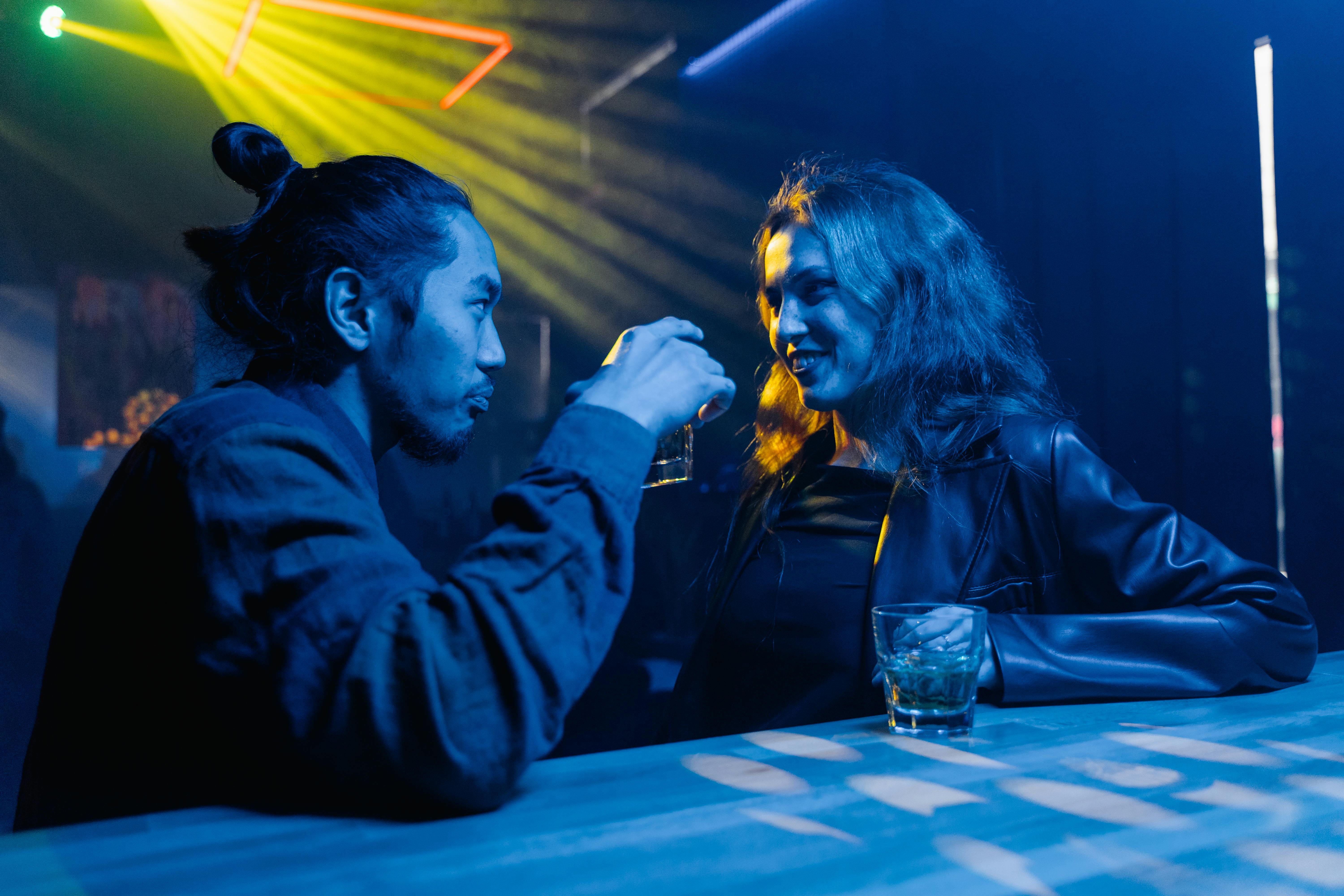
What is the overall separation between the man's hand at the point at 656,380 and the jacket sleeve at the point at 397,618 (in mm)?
71

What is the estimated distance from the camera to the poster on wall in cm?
270

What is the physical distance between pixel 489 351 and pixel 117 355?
2.30 meters

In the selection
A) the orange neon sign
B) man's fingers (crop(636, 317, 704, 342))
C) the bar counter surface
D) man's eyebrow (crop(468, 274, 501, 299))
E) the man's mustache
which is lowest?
the bar counter surface

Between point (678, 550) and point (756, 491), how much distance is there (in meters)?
2.07

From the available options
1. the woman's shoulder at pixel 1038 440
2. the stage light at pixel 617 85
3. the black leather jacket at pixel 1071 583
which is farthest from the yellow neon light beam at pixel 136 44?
the woman's shoulder at pixel 1038 440

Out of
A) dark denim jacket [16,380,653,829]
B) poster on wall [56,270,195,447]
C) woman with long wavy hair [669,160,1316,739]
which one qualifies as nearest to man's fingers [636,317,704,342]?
dark denim jacket [16,380,653,829]

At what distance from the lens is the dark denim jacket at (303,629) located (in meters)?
0.61

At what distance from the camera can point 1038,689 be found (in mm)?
950

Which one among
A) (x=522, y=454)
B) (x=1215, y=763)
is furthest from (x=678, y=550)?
(x=1215, y=763)

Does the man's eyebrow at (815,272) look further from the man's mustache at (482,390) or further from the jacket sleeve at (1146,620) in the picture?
the man's mustache at (482,390)

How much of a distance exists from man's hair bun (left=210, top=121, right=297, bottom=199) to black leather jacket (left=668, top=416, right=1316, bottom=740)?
2.85 feet

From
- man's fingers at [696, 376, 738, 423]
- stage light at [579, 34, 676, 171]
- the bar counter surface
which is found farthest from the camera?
stage light at [579, 34, 676, 171]

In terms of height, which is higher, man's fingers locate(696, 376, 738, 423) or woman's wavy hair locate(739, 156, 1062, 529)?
woman's wavy hair locate(739, 156, 1062, 529)

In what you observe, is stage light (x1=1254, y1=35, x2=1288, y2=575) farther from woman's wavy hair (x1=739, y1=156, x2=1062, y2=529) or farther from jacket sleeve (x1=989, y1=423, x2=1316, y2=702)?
jacket sleeve (x1=989, y1=423, x2=1316, y2=702)
